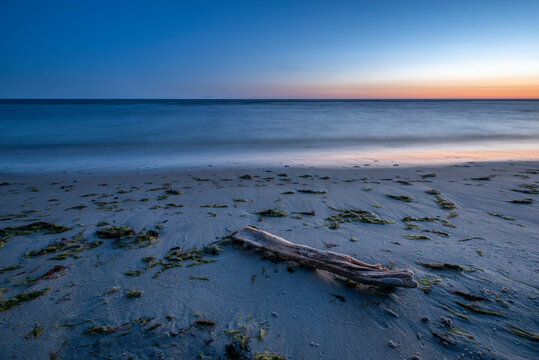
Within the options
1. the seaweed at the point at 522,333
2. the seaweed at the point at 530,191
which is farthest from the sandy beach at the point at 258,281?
the seaweed at the point at 530,191

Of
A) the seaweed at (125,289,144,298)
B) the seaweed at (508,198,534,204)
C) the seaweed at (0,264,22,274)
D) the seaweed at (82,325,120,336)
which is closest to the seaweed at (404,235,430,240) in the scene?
the seaweed at (508,198,534,204)

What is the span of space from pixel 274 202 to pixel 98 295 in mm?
2946

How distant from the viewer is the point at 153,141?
15906mm

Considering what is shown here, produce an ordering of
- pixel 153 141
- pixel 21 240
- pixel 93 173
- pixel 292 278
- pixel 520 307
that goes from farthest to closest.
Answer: pixel 153 141 → pixel 93 173 → pixel 21 240 → pixel 292 278 → pixel 520 307

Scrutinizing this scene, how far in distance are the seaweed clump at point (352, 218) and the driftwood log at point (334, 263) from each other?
1.10m

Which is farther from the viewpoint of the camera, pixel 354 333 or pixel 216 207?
pixel 216 207

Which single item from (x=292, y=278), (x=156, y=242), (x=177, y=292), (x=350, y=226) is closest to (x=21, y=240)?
(x=156, y=242)

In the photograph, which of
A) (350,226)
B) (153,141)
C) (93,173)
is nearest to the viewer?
(350,226)

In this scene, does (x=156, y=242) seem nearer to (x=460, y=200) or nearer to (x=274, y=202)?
(x=274, y=202)

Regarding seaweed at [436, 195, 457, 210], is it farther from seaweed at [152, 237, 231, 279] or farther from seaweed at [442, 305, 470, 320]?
seaweed at [152, 237, 231, 279]

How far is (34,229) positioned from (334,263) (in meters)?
3.76

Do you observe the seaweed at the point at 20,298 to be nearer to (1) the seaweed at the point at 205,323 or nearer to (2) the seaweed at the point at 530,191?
(1) the seaweed at the point at 205,323

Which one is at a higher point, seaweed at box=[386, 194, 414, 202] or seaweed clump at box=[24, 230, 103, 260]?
seaweed clump at box=[24, 230, 103, 260]

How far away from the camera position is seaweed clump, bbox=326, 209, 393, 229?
3.93m
